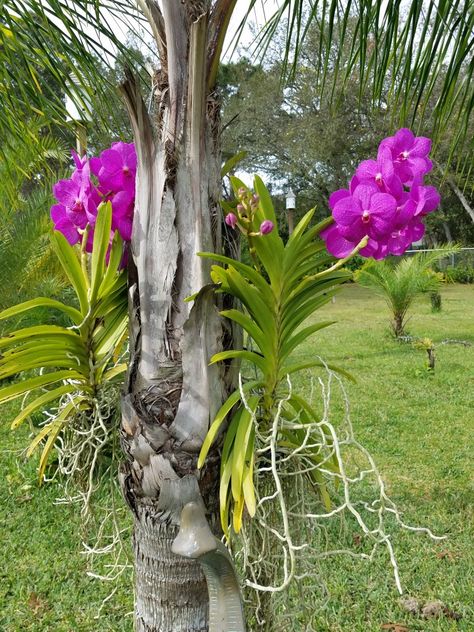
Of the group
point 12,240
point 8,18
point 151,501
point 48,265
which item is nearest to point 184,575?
point 151,501

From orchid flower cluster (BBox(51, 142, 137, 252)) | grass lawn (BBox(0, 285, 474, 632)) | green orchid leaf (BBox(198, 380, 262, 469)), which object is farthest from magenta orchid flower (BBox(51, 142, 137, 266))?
grass lawn (BBox(0, 285, 474, 632))

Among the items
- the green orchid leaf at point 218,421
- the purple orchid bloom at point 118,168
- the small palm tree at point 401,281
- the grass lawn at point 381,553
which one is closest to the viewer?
the green orchid leaf at point 218,421

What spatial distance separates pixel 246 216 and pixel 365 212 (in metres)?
0.18

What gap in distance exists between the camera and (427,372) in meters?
5.95

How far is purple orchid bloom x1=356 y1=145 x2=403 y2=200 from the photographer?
92 cm

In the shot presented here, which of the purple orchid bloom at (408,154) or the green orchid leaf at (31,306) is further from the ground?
the purple orchid bloom at (408,154)

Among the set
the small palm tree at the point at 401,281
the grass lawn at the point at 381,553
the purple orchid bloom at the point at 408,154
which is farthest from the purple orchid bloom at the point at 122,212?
the small palm tree at the point at 401,281

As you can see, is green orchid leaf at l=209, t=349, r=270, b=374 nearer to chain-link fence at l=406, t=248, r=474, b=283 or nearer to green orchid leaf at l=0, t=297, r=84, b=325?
green orchid leaf at l=0, t=297, r=84, b=325

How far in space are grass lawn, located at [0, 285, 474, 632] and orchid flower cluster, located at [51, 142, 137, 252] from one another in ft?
2.05

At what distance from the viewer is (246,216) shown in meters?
0.94

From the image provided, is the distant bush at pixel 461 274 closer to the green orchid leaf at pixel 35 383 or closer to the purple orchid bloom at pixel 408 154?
the purple orchid bloom at pixel 408 154

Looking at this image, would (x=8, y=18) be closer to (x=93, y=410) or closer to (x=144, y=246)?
(x=144, y=246)

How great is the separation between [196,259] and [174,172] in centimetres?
13

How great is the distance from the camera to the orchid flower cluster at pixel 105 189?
1.01 metres
